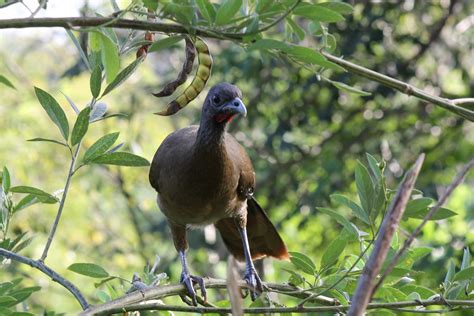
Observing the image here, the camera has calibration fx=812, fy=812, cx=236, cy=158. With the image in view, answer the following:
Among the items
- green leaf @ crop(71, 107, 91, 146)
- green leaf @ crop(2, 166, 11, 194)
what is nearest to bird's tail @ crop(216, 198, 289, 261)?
green leaf @ crop(2, 166, 11, 194)

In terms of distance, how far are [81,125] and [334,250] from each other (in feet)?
2.70

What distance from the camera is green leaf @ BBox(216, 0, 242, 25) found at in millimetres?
1715

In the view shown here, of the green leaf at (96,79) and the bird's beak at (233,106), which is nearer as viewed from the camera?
the green leaf at (96,79)

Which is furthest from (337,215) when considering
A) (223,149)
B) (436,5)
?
(436,5)

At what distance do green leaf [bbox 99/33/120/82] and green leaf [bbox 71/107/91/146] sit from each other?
15.1 inches

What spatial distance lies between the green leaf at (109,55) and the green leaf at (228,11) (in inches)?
9.3

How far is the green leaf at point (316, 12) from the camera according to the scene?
1791mm

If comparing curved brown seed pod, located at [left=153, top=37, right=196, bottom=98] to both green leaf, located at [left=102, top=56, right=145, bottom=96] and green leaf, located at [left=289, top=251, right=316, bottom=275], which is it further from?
green leaf, located at [left=289, top=251, right=316, bottom=275]

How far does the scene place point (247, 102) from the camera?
22.7 feet

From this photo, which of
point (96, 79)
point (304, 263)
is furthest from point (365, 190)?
point (96, 79)

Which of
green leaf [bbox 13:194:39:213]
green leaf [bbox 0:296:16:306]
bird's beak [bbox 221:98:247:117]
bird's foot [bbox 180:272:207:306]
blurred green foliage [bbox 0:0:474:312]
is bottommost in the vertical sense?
blurred green foliage [bbox 0:0:474:312]

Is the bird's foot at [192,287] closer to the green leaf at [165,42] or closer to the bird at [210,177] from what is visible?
the bird at [210,177]

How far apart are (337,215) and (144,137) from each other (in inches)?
249

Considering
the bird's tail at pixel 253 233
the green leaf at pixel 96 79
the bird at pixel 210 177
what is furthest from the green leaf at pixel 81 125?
the bird's tail at pixel 253 233
